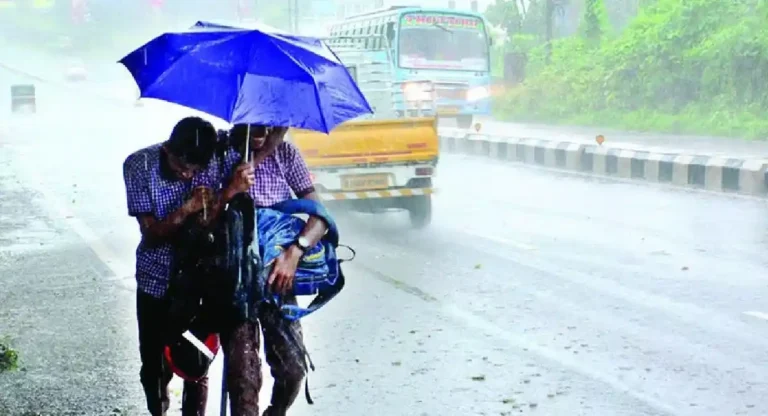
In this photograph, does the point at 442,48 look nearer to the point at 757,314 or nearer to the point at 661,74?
the point at 661,74

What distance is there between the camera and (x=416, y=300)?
936cm

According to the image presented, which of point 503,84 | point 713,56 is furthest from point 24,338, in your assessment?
point 503,84

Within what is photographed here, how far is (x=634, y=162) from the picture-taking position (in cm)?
2034

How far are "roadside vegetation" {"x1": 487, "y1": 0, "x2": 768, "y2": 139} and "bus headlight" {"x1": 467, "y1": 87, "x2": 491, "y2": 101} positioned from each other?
290cm

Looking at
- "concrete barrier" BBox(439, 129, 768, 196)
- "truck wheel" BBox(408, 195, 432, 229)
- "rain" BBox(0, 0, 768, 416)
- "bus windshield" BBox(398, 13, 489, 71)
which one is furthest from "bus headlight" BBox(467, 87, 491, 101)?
"truck wheel" BBox(408, 195, 432, 229)

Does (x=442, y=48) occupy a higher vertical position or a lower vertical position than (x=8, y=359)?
higher

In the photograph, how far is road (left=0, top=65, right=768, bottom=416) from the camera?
21.9 feet

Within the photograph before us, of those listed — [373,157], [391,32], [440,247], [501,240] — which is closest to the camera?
[440,247]

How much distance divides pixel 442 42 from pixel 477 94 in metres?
1.59

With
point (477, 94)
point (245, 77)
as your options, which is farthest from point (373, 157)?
point (477, 94)

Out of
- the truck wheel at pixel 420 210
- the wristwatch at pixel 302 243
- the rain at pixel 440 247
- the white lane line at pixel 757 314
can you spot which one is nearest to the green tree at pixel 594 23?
the rain at pixel 440 247

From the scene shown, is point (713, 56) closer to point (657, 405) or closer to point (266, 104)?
point (657, 405)

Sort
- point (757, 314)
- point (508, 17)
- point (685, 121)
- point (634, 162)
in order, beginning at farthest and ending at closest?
point (508, 17), point (685, 121), point (634, 162), point (757, 314)

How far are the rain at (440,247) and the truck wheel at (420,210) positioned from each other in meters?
0.04
